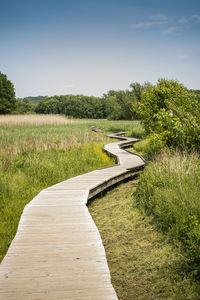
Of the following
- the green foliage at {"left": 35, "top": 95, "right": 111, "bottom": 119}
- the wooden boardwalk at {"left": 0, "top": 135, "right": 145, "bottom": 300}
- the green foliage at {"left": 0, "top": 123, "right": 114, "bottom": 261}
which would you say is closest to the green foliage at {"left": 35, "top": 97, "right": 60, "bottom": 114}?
the green foliage at {"left": 35, "top": 95, "right": 111, "bottom": 119}

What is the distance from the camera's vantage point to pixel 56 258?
2.87 metres

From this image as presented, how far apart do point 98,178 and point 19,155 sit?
3626 millimetres

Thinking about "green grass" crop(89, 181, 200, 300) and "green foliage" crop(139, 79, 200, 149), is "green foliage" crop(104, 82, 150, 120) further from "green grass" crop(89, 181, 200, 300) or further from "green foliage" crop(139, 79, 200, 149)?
"green grass" crop(89, 181, 200, 300)

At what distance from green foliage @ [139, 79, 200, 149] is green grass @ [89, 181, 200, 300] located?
3596 mm

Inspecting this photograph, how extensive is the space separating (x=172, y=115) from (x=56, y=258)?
6477 mm

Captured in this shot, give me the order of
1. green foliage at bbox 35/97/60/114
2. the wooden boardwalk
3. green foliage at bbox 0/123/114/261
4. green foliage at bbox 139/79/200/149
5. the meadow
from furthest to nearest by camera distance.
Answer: green foliage at bbox 35/97/60/114 → green foliage at bbox 139/79/200/149 → green foliage at bbox 0/123/114/261 → the meadow → the wooden boardwalk

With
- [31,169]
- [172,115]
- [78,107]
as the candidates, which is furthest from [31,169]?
[78,107]

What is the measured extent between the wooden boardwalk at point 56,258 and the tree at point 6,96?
42.8m

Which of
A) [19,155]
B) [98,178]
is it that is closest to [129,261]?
[98,178]

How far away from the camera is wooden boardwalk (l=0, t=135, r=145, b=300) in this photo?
7.47 feet

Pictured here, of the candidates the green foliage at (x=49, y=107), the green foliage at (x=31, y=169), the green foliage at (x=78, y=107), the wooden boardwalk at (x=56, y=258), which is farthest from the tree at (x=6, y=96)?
the wooden boardwalk at (x=56, y=258)

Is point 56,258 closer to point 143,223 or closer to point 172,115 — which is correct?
point 143,223

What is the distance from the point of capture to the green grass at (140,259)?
9.26ft

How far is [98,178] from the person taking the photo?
6887 millimetres
